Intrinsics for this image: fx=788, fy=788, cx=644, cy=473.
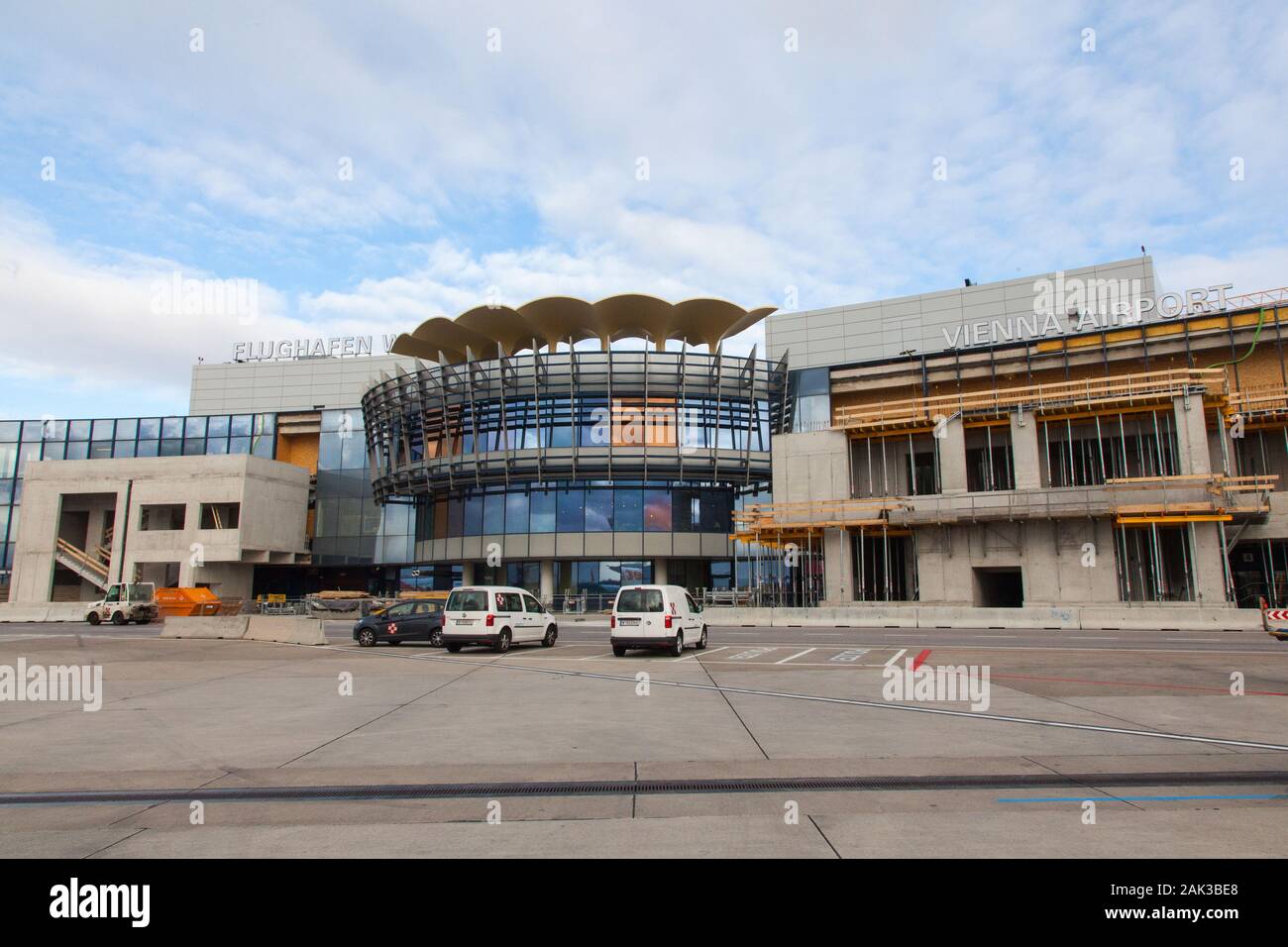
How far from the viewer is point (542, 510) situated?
50.2 m

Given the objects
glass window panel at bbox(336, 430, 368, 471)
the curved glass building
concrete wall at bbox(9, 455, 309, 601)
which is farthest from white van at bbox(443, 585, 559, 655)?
glass window panel at bbox(336, 430, 368, 471)

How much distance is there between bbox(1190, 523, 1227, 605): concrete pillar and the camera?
34.7 meters

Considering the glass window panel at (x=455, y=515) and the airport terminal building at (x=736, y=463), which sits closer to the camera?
the airport terminal building at (x=736, y=463)

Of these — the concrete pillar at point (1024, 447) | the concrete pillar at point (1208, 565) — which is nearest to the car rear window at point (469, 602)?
the concrete pillar at point (1024, 447)

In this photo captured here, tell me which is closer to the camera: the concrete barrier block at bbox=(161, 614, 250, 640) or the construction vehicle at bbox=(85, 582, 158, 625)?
the concrete barrier block at bbox=(161, 614, 250, 640)

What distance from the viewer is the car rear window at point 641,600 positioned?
65.1ft

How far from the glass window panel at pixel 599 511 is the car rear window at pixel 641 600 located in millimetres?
29459

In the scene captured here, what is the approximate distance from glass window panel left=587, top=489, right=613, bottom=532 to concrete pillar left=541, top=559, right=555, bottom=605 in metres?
3.46

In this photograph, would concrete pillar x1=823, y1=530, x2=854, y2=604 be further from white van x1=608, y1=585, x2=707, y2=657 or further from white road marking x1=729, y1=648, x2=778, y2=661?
white van x1=608, y1=585, x2=707, y2=657

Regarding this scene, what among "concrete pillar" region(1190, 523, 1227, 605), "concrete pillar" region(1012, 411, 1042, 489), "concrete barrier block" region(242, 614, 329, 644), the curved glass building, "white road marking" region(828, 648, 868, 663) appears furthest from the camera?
the curved glass building

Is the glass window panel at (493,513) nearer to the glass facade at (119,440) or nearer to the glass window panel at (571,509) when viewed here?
the glass window panel at (571,509)

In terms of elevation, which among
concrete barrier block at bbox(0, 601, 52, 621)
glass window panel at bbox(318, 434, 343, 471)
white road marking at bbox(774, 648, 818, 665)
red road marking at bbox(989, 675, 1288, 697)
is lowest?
white road marking at bbox(774, 648, 818, 665)
